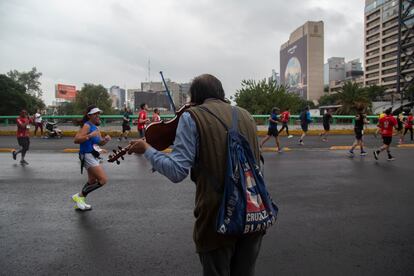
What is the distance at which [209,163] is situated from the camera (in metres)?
1.95

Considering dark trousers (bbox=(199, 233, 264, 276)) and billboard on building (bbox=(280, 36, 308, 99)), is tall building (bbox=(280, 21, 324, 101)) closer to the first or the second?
billboard on building (bbox=(280, 36, 308, 99))

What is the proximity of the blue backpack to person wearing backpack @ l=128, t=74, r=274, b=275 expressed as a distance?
0.04 meters

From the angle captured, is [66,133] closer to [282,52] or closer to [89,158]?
[89,158]

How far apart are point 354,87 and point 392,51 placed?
58088mm

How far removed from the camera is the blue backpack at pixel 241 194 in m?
1.90

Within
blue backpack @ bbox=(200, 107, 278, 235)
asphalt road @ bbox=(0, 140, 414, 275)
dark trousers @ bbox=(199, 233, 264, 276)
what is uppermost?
blue backpack @ bbox=(200, 107, 278, 235)

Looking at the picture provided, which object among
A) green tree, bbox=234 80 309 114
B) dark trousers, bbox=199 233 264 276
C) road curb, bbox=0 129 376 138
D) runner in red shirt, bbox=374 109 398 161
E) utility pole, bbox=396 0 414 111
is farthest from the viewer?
utility pole, bbox=396 0 414 111

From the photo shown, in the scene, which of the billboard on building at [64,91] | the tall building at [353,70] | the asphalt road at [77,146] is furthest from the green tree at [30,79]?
the tall building at [353,70]

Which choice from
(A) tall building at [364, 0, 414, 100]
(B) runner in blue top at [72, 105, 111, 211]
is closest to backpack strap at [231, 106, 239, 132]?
(B) runner in blue top at [72, 105, 111, 211]

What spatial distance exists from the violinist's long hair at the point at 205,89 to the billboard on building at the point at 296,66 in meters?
151

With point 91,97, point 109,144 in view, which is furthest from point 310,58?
point 109,144

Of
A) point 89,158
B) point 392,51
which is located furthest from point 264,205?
point 392,51

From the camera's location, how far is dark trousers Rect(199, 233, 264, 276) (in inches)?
79.4

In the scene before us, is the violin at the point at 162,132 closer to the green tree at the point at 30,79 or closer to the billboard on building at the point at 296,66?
the green tree at the point at 30,79
